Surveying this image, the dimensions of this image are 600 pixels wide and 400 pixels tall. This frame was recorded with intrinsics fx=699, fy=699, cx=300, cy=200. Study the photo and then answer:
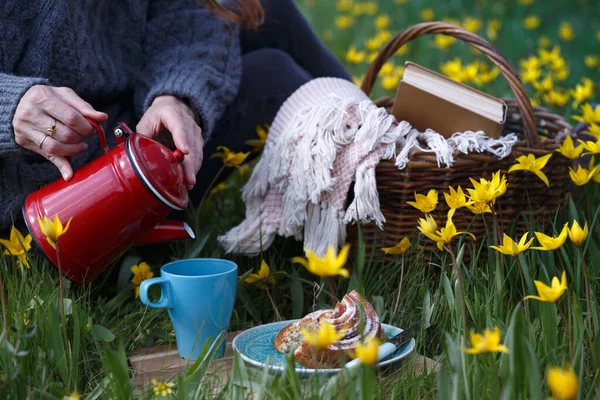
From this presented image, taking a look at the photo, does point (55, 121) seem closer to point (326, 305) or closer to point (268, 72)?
point (326, 305)

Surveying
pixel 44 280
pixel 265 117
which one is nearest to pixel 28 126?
pixel 44 280

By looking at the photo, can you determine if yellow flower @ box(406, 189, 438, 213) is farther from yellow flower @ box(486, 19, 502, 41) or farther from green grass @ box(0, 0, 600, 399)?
yellow flower @ box(486, 19, 502, 41)

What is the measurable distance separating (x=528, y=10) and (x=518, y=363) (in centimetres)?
315

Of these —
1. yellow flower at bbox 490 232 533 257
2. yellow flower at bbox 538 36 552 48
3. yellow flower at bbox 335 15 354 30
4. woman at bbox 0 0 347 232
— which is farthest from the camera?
yellow flower at bbox 335 15 354 30

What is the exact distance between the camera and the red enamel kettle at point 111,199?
1.05 metres

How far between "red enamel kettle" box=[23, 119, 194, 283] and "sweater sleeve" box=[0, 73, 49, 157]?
0.31 feet

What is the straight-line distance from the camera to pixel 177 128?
120 centimetres

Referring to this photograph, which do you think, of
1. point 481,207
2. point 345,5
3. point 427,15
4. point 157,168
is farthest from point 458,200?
point 345,5

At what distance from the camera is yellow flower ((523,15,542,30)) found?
3.22m

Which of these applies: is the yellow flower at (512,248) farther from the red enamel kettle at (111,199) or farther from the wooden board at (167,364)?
the red enamel kettle at (111,199)

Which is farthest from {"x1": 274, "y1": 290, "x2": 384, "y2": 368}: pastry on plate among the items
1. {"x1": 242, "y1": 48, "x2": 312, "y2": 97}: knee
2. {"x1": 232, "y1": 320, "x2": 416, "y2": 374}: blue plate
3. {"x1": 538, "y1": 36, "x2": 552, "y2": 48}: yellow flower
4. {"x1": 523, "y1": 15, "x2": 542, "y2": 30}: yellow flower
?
{"x1": 523, "y1": 15, "x2": 542, "y2": 30}: yellow flower

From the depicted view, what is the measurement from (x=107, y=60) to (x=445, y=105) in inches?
27.7

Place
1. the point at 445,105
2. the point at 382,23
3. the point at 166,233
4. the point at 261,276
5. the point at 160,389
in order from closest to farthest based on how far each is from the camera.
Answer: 1. the point at 160,389
2. the point at 166,233
3. the point at 261,276
4. the point at 445,105
5. the point at 382,23

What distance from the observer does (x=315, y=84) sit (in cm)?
148
